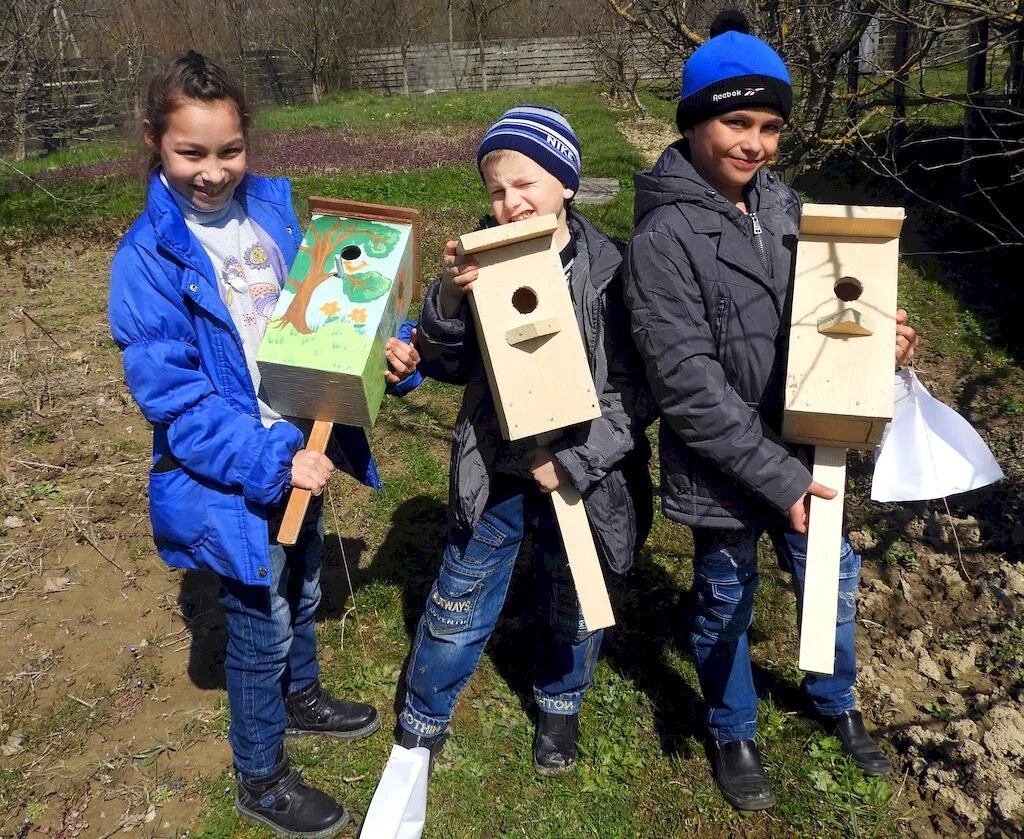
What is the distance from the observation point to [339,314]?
211cm

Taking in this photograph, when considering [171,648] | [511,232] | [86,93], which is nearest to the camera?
[511,232]

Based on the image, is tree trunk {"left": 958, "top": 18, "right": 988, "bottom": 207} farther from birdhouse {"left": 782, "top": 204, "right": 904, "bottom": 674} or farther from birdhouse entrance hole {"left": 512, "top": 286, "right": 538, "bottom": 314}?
birdhouse entrance hole {"left": 512, "top": 286, "right": 538, "bottom": 314}

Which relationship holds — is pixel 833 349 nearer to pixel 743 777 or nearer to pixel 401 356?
pixel 401 356

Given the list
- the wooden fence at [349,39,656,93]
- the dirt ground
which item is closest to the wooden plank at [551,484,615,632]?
the dirt ground

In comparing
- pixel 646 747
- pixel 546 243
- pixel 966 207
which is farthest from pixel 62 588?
pixel 966 207

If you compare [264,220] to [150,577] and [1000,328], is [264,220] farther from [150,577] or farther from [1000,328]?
[1000,328]

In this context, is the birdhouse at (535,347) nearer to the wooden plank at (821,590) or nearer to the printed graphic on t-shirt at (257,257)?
the wooden plank at (821,590)

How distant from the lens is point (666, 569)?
142 inches

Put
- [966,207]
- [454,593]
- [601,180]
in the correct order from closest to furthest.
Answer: [454,593], [966,207], [601,180]

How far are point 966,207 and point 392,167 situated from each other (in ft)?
26.0

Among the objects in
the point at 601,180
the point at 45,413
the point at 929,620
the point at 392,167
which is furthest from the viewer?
the point at 392,167

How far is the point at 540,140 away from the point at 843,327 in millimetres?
869

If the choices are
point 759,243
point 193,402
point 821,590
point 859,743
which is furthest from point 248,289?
point 859,743

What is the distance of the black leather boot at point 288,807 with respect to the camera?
2523 millimetres
